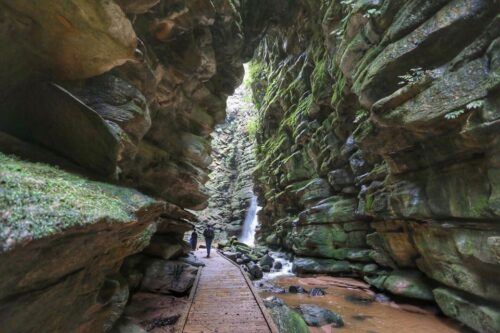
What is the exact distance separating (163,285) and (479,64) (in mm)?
14324

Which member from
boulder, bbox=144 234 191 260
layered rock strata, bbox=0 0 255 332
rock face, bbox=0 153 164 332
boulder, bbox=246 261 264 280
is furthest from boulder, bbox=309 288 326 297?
rock face, bbox=0 153 164 332

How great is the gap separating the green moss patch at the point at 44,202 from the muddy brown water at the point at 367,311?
8.67 meters

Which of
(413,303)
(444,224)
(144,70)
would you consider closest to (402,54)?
(444,224)

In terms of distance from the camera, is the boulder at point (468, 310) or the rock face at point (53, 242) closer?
the rock face at point (53, 242)

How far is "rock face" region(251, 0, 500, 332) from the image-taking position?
8.14 metres

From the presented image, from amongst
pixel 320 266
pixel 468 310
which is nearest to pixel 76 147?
pixel 468 310

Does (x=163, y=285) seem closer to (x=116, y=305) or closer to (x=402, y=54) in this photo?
(x=116, y=305)

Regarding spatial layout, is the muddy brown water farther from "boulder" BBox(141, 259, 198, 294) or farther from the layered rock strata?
the layered rock strata

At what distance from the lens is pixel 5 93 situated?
523 cm

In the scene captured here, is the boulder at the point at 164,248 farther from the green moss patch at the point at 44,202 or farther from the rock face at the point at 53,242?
the green moss patch at the point at 44,202

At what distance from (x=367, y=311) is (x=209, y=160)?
11468mm

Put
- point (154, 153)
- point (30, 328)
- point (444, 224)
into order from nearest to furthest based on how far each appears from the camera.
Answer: point (30, 328), point (444, 224), point (154, 153)

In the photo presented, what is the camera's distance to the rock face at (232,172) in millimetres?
44969

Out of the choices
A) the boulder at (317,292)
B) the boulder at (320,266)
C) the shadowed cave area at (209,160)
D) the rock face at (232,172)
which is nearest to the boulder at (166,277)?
the shadowed cave area at (209,160)
